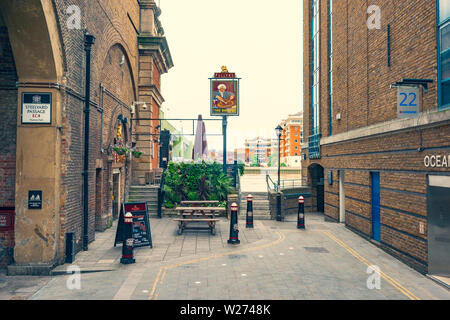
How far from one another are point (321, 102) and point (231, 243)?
1011cm

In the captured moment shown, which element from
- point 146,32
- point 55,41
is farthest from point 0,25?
point 146,32

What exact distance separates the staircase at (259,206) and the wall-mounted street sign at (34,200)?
32.0 ft

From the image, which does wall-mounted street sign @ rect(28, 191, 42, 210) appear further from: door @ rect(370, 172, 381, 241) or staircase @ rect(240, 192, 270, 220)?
staircase @ rect(240, 192, 270, 220)

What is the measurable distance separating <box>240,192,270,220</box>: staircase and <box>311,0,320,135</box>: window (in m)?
4.70

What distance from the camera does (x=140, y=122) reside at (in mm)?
19938

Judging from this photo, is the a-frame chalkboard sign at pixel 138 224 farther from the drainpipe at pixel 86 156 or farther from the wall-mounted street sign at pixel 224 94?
the wall-mounted street sign at pixel 224 94

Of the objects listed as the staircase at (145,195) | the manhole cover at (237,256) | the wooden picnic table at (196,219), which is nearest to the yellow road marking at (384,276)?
the manhole cover at (237,256)

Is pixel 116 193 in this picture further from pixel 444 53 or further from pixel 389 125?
pixel 444 53

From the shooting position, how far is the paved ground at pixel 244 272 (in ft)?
21.9

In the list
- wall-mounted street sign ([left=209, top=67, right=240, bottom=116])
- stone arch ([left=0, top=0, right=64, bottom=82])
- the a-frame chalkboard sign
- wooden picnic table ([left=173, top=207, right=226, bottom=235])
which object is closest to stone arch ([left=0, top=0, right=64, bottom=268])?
stone arch ([left=0, top=0, right=64, bottom=82])

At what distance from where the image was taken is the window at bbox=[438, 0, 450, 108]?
7.43m

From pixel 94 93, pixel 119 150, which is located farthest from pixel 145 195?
pixel 94 93

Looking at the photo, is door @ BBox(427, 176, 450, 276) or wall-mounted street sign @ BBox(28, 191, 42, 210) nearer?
door @ BBox(427, 176, 450, 276)
